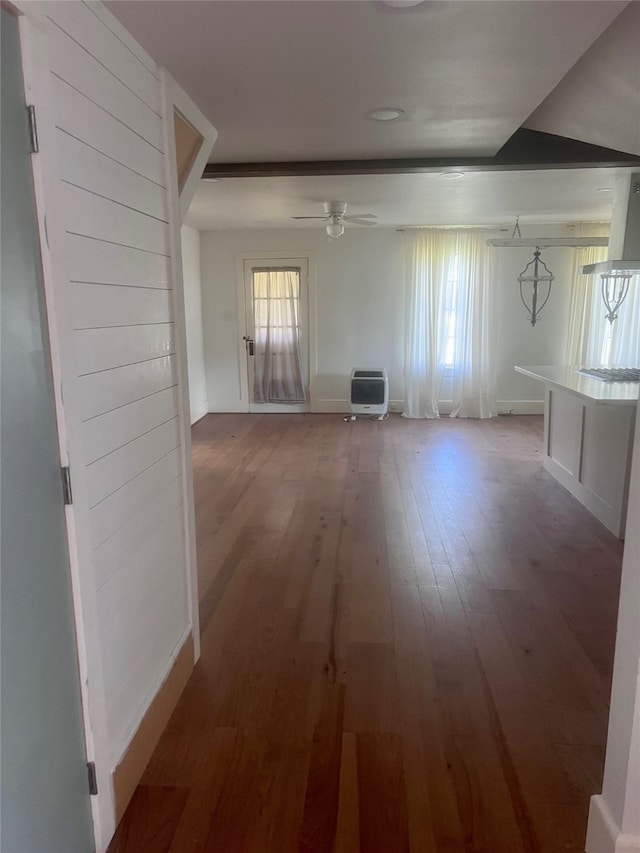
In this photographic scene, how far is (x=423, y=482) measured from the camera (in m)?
4.66

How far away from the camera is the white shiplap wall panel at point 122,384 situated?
1411 millimetres

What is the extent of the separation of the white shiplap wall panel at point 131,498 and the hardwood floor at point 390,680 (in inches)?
32.9

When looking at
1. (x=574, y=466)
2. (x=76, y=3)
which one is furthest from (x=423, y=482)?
(x=76, y=3)

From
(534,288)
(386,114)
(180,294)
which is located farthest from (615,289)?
(180,294)

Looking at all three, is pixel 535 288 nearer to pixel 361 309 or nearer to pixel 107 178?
pixel 361 309

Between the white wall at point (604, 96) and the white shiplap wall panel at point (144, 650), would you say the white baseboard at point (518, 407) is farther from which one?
the white shiplap wall panel at point (144, 650)

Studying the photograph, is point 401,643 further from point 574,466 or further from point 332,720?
point 574,466

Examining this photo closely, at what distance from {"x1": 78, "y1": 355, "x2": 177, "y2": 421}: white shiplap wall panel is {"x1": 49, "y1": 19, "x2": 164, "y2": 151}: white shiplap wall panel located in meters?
0.69

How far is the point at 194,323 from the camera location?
7047 millimetres

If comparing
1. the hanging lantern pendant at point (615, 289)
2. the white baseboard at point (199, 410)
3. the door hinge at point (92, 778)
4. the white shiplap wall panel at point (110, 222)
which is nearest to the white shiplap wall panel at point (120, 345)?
the white shiplap wall panel at point (110, 222)

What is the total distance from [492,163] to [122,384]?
265 cm

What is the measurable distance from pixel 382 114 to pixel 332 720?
2485mm

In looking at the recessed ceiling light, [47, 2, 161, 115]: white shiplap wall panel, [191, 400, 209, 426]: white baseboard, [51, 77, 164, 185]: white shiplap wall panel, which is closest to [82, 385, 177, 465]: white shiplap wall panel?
[51, 77, 164, 185]: white shiplap wall panel

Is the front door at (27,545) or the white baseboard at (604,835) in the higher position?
the front door at (27,545)
